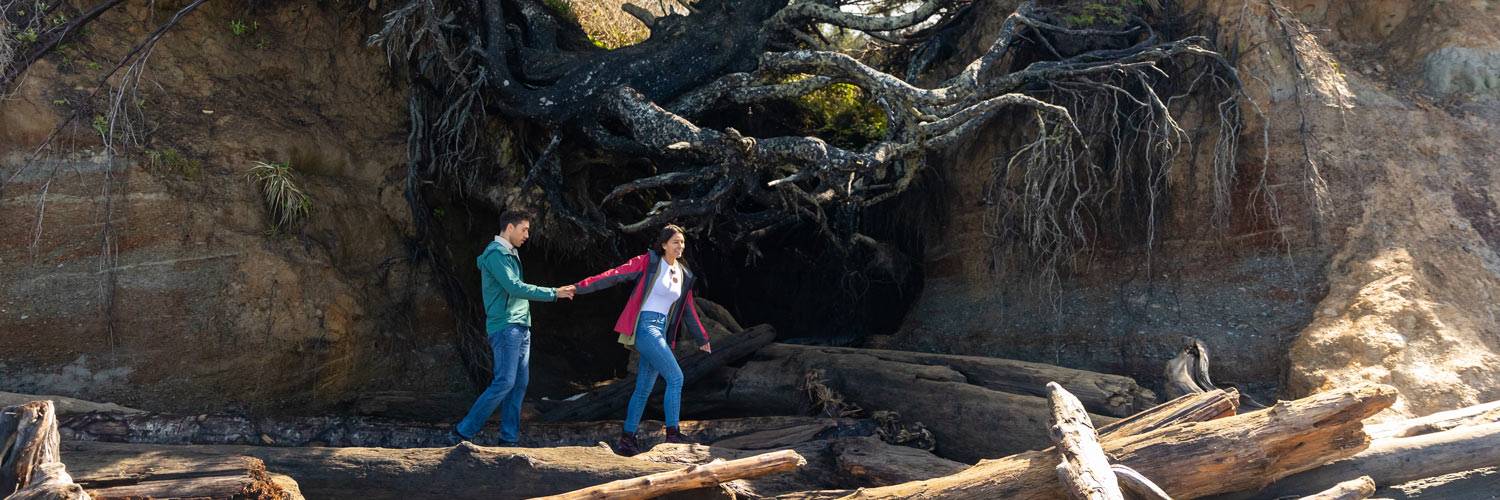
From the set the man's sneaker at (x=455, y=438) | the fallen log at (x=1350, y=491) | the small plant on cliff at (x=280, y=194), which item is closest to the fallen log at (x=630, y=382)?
the man's sneaker at (x=455, y=438)

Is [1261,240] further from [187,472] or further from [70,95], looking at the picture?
[70,95]

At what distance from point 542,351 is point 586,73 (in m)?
2.29

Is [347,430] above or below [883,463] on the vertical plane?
above

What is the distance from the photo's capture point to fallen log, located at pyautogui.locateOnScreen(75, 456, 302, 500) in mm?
4680

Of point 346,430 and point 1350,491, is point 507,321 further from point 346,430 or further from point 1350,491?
point 1350,491

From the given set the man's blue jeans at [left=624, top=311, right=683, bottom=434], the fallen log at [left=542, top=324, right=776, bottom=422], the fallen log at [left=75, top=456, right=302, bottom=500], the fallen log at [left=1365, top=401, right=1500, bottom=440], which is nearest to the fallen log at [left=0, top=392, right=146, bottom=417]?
the fallen log at [left=75, top=456, right=302, bottom=500]

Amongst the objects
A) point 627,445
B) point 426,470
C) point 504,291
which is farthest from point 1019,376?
point 426,470

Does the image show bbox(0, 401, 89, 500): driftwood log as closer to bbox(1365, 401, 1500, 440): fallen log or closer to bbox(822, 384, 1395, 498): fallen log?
bbox(822, 384, 1395, 498): fallen log

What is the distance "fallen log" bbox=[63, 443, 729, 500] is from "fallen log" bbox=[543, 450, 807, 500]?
255 mm

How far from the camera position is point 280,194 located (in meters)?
7.22

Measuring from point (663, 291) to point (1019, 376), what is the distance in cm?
222

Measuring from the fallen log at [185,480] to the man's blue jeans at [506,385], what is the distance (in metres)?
1.12

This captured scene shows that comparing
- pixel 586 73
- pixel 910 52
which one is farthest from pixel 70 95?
pixel 910 52

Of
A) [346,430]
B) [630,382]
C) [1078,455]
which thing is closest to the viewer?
[1078,455]
